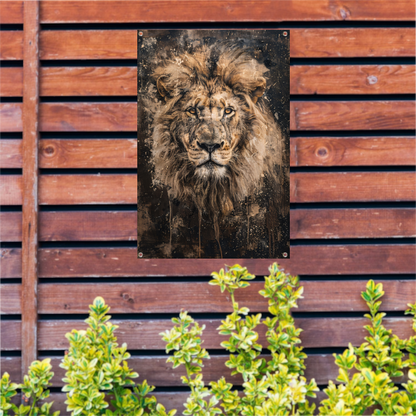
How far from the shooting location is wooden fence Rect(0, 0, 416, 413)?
2043mm

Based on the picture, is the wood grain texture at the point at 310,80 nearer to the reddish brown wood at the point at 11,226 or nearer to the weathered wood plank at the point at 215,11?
the weathered wood plank at the point at 215,11

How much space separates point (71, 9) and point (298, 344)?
2580mm

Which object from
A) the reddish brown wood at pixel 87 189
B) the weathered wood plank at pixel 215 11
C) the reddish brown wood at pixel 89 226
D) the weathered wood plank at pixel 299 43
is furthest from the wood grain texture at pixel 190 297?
the weathered wood plank at pixel 215 11

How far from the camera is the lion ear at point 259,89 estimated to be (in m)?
2.04

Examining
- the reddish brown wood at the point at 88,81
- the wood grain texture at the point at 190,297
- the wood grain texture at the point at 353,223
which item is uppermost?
the reddish brown wood at the point at 88,81

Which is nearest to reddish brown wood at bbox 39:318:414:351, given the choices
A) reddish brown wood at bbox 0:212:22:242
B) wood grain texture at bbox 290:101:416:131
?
reddish brown wood at bbox 0:212:22:242

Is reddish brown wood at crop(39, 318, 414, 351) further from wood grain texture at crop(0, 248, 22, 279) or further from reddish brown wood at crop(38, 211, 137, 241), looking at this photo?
reddish brown wood at crop(38, 211, 137, 241)

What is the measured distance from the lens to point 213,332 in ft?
6.68

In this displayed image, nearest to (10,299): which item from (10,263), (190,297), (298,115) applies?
(10,263)

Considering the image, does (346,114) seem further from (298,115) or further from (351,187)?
(351,187)

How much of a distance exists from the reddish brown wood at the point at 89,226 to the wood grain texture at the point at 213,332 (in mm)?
535

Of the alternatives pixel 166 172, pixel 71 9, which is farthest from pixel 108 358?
pixel 71 9

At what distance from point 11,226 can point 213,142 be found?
140 centimetres

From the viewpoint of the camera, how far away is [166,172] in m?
2.05
